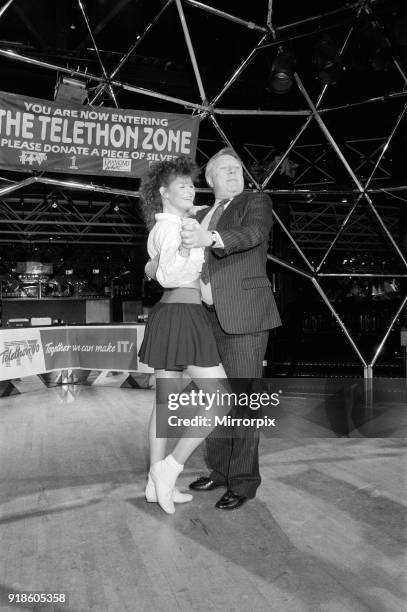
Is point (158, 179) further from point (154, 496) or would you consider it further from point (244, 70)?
point (244, 70)

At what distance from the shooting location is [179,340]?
72.4 inches

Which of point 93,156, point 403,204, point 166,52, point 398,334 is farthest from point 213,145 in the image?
point 398,334

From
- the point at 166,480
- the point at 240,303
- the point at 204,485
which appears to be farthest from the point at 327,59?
the point at 166,480

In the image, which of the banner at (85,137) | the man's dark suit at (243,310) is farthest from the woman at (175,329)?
the banner at (85,137)

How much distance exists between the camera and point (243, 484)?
2.01 metres

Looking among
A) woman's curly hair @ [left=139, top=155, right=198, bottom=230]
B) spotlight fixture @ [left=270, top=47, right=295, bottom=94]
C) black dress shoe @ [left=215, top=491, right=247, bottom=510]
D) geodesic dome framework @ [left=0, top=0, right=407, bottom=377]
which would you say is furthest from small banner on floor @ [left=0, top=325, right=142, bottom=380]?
woman's curly hair @ [left=139, top=155, right=198, bottom=230]

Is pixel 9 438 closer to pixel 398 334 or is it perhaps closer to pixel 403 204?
pixel 398 334

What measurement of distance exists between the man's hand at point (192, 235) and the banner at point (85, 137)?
10.3ft

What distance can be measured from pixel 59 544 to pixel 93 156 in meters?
3.77

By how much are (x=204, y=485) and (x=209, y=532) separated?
0.47 meters

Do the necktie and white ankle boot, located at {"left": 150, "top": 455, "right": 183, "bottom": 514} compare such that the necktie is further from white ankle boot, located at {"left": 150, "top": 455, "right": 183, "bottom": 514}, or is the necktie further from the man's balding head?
white ankle boot, located at {"left": 150, "top": 455, "right": 183, "bottom": 514}

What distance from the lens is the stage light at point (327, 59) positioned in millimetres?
4211

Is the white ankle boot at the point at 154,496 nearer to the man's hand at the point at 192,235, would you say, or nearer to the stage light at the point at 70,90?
the man's hand at the point at 192,235

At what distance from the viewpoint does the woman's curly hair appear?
6.22ft
